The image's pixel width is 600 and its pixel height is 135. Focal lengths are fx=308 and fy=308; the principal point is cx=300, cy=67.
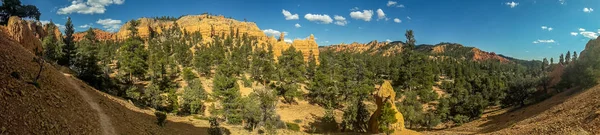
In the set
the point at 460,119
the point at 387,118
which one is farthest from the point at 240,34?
the point at 387,118

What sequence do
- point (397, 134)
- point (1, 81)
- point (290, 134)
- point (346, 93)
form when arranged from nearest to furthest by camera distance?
point (1, 81) → point (397, 134) → point (290, 134) → point (346, 93)

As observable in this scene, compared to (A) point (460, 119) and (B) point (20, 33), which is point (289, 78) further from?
(B) point (20, 33)

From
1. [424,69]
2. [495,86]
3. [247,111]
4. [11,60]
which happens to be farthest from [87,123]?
[495,86]

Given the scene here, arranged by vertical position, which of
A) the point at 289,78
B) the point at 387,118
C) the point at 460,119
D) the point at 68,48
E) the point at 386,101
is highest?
the point at 68,48

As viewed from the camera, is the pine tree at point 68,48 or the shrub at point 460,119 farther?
the shrub at point 460,119

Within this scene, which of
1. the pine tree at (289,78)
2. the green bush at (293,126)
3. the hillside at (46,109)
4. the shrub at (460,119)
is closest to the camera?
the hillside at (46,109)

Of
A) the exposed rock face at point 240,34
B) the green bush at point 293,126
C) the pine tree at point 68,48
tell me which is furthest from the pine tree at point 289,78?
the exposed rock face at point 240,34

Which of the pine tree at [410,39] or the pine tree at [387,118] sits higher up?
the pine tree at [410,39]

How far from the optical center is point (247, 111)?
36.6 meters

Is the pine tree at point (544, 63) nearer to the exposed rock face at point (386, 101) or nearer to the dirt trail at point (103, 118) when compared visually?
the exposed rock face at point (386, 101)

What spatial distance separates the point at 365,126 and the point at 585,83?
41.9 metres

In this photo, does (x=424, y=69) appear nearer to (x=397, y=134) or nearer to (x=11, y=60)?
(x=397, y=134)

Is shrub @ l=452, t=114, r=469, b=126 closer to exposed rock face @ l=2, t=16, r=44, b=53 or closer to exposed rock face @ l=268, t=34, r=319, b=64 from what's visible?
exposed rock face @ l=2, t=16, r=44, b=53

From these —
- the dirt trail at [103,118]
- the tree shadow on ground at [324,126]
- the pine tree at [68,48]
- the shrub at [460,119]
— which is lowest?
the tree shadow on ground at [324,126]
